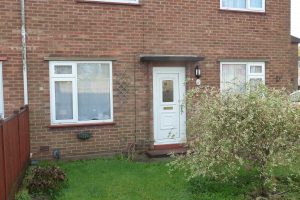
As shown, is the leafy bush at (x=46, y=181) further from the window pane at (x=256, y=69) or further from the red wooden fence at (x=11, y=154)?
the window pane at (x=256, y=69)

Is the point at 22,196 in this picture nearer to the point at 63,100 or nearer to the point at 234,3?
the point at 63,100

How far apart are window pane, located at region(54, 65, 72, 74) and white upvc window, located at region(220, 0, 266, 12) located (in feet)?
15.6

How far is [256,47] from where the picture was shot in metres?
11.1

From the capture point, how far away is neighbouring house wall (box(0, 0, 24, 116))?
840 centimetres

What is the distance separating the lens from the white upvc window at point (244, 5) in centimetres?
1073

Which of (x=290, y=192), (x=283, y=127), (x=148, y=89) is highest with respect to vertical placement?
(x=148, y=89)

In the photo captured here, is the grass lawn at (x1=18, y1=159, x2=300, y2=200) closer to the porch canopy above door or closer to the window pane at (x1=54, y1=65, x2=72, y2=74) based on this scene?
the window pane at (x1=54, y1=65, x2=72, y2=74)

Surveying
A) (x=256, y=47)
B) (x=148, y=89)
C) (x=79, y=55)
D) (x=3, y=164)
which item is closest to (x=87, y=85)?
(x=79, y=55)

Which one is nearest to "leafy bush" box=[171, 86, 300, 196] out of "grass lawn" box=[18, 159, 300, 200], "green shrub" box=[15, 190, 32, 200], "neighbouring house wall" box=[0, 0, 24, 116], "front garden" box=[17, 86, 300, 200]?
"front garden" box=[17, 86, 300, 200]

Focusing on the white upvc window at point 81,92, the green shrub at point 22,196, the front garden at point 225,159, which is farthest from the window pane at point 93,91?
the green shrub at point 22,196

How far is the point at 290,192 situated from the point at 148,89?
15.1ft

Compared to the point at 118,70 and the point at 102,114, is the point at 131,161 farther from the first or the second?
the point at 118,70

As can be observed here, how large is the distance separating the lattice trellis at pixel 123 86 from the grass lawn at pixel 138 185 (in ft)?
6.23

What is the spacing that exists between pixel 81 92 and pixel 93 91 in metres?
0.31
